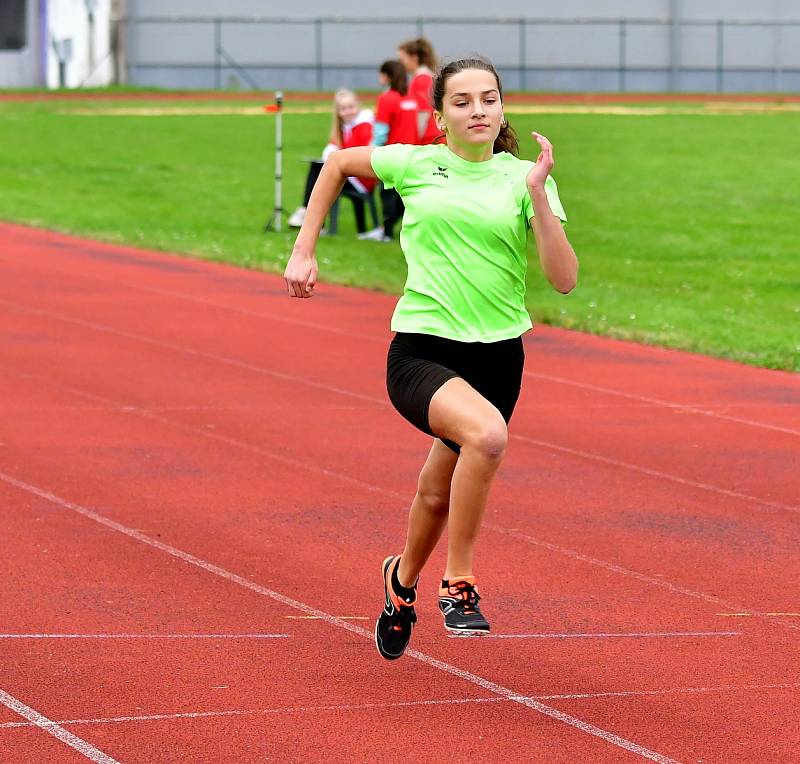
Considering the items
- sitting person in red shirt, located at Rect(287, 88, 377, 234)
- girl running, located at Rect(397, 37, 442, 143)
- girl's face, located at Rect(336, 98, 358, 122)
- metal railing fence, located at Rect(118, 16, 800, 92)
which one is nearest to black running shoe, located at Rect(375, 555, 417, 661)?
girl running, located at Rect(397, 37, 442, 143)

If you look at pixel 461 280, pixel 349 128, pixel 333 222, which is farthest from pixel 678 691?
pixel 333 222

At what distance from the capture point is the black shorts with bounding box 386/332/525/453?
517 centimetres

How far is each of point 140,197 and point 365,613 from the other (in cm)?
1921

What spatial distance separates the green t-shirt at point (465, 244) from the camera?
16.9 feet

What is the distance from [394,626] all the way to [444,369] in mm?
862

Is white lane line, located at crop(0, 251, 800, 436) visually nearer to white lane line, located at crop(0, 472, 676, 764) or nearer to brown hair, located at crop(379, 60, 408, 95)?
brown hair, located at crop(379, 60, 408, 95)

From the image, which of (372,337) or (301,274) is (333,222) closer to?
(372,337)

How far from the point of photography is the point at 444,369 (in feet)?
17.0

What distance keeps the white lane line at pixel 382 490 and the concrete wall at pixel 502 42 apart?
4582 centimetres

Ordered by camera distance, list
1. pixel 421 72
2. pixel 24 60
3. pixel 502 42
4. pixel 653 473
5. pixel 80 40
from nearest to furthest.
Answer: pixel 653 473, pixel 421 72, pixel 24 60, pixel 80 40, pixel 502 42

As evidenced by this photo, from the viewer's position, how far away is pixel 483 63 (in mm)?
5254

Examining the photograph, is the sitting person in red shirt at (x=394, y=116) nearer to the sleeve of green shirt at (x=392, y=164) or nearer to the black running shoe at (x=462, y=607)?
the sleeve of green shirt at (x=392, y=164)

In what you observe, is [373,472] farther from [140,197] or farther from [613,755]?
[140,197]

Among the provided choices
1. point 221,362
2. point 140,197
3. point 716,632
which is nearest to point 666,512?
point 716,632
